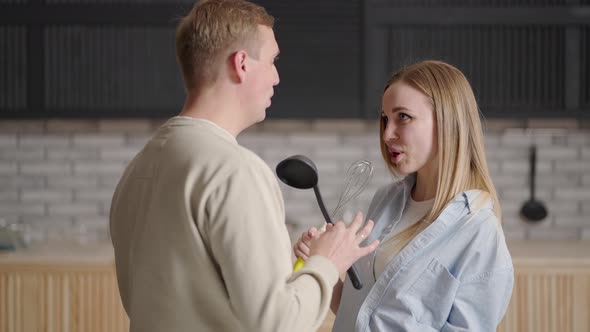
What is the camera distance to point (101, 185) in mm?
3746

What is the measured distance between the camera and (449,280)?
5.50ft

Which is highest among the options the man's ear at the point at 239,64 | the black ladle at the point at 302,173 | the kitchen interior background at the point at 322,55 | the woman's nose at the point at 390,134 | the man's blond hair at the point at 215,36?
the man's blond hair at the point at 215,36

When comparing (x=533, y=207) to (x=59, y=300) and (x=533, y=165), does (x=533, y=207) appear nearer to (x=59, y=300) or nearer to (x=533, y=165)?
(x=533, y=165)

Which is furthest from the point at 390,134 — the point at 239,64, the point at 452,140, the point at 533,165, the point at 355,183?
the point at 533,165

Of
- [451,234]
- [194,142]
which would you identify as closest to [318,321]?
[194,142]

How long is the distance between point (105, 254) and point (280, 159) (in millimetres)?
921

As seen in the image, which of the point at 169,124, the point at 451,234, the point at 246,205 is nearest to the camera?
the point at 246,205

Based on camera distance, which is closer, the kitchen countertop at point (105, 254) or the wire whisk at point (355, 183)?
the wire whisk at point (355, 183)

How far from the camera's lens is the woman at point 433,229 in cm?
167

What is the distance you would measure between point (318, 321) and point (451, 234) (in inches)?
20.4

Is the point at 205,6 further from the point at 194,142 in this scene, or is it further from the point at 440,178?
the point at 440,178

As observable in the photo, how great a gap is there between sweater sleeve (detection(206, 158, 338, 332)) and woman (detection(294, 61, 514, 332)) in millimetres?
420

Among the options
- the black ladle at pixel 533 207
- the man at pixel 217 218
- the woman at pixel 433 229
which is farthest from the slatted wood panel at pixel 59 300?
the black ladle at pixel 533 207

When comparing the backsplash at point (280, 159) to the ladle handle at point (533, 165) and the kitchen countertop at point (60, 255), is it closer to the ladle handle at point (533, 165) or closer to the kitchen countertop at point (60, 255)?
the ladle handle at point (533, 165)
